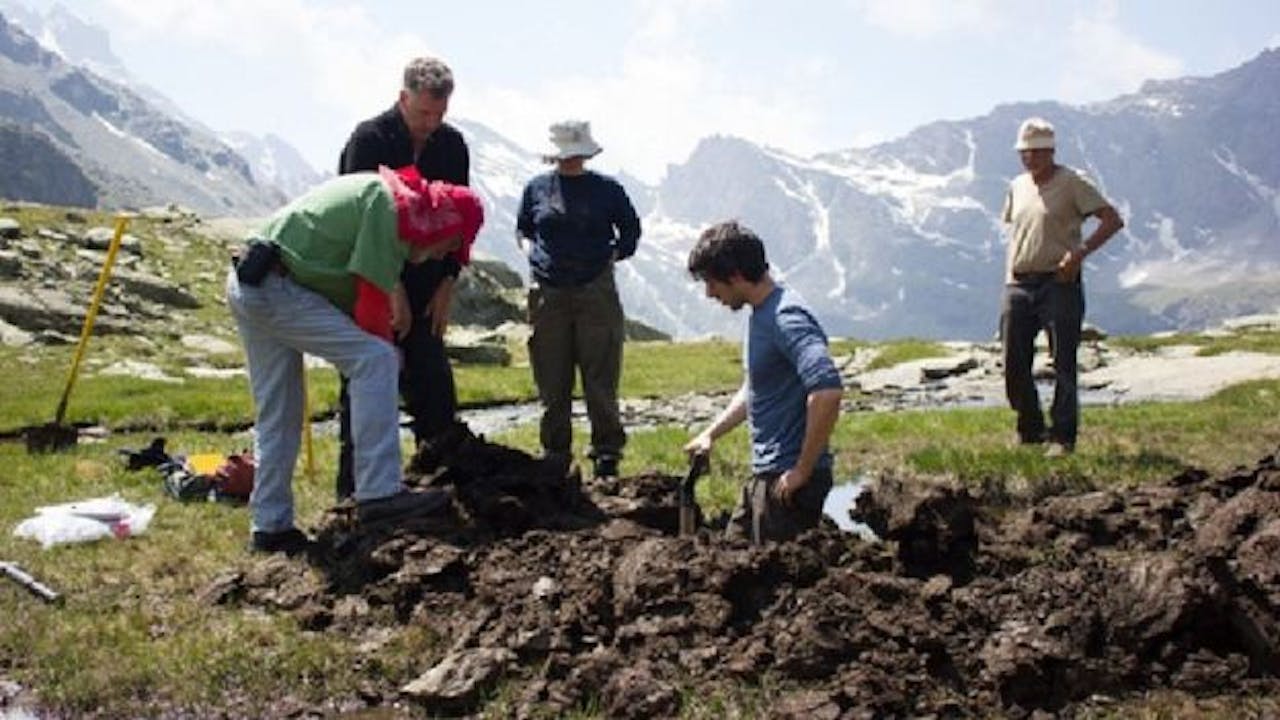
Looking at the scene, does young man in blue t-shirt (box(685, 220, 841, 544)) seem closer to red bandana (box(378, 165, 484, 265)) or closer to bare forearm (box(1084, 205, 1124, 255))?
red bandana (box(378, 165, 484, 265))

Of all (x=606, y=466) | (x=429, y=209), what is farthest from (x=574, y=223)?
(x=429, y=209)

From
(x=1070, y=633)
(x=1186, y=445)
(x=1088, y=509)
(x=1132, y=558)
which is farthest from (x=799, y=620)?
(x=1186, y=445)

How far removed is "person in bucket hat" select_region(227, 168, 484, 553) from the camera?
907 cm

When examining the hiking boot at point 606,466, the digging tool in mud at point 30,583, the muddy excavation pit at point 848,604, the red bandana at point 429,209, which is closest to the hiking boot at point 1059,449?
the muddy excavation pit at point 848,604

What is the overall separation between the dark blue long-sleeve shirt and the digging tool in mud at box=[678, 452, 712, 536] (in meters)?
4.09

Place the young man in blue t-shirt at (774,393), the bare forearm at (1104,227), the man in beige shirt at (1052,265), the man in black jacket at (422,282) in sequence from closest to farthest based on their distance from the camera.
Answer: the young man in blue t-shirt at (774,393)
the man in black jacket at (422,282)
the bare forearm at (1104,227)
the man in beige shirt at (1052,265)

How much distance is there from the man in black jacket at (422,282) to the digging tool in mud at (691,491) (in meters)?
2.93

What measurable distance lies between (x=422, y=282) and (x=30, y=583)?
4.16m

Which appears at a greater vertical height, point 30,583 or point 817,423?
point 817,423

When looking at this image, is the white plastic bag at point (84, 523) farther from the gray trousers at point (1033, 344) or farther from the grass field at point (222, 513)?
the gray trousers at point (1033, 344)

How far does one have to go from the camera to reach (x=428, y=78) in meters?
10.0

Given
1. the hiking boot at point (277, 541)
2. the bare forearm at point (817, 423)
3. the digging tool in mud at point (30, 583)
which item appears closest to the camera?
the bare forearm at point (817, 423)

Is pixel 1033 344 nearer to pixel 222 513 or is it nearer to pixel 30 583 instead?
pixel 222 513

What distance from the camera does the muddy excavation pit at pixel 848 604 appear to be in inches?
244
